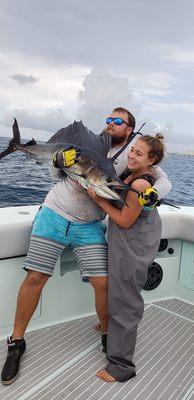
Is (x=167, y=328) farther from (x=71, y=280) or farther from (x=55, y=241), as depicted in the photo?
(x=55, y=241)

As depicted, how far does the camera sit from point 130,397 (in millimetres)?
Answer: 2525

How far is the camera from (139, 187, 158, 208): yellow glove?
2.40 metres

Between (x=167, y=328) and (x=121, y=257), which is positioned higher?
(x=121, y=257)

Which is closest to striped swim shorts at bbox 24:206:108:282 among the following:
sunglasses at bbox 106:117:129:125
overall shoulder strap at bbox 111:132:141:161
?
overall shoulder strap at bbox 111:132:141:161

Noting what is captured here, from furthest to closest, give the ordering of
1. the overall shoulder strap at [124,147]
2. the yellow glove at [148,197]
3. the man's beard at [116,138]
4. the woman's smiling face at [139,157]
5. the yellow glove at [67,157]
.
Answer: the man's beard at [116,138]
the overall shoulder strap at [124,147]
the woman's smiling face at [139,157]
the yellow glove at [67,157]
the yellow glove at [148,197]

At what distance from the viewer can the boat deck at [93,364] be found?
2.54 metres

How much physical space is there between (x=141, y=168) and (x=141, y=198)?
31 centimetres

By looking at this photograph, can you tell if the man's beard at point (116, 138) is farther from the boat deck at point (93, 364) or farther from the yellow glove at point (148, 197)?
the boat deck at point (93, 364)

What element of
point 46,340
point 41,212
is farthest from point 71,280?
point 41,212

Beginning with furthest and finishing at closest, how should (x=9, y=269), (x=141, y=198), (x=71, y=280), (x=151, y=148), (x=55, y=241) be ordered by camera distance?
(x=71, y=280)
(x=9, y=269)
(x=55, y=241)
(x=151, y=148)
(x=141, y=198)

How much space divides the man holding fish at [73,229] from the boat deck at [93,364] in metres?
0.15

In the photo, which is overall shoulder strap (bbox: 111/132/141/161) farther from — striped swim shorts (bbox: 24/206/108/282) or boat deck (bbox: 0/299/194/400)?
boat deck (bbox: 0/299/194/400)

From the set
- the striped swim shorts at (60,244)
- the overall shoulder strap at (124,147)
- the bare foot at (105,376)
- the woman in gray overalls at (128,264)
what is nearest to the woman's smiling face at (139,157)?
the woman in gray overalls at (128,264)

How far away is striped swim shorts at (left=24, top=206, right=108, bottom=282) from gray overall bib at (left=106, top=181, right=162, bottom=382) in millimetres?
142
